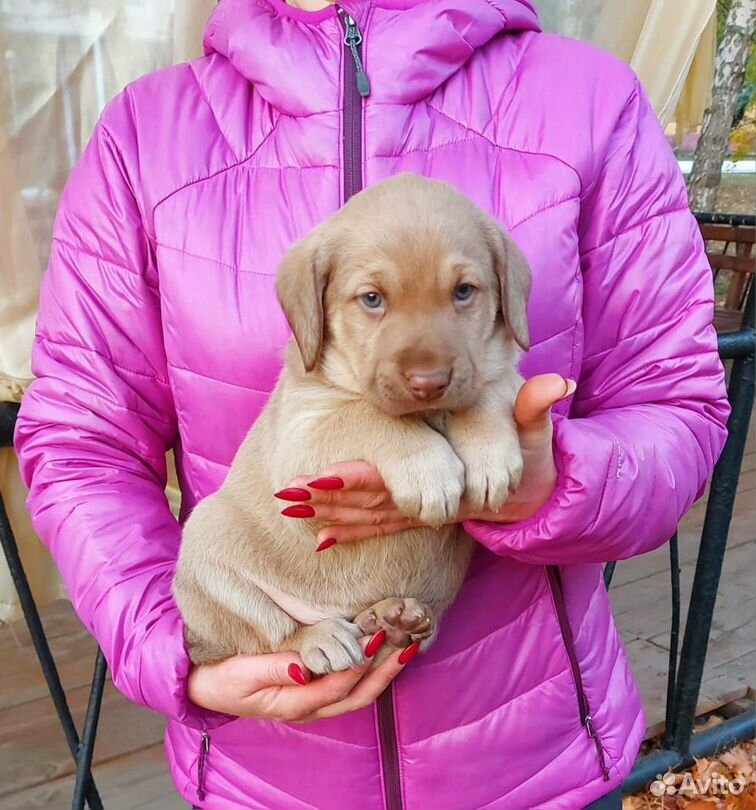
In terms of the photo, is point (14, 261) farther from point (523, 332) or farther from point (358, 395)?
point (523, 332)

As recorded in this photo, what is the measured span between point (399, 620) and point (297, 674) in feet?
0.67

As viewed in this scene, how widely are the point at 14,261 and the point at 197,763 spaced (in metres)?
1.47

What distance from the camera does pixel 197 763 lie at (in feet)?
6.61

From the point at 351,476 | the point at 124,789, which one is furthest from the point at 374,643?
the point at 124,789

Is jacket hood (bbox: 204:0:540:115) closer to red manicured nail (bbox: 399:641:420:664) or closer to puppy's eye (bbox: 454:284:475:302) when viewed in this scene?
puppy's eye (bbox: 454:284:475:302)

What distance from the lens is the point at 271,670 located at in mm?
1661

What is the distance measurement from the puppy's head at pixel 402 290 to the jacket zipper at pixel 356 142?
0.50 ft

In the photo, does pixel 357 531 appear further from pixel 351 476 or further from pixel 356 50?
pixel 356 50

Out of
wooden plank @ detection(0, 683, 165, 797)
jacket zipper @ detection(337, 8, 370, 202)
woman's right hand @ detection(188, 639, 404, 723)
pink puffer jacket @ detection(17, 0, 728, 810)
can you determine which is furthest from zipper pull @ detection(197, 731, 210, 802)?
wooden plank @ detection(0, 683, 165, 797)

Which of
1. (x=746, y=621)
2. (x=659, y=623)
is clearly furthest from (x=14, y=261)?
(x=746, y=621)

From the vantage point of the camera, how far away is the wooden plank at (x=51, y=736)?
128 inches

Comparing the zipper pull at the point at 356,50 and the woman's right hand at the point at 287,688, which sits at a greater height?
the zipper pull at the point at 356,50

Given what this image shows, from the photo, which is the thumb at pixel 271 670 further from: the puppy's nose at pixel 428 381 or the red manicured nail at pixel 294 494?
the puppy's nose at pixel 428 381

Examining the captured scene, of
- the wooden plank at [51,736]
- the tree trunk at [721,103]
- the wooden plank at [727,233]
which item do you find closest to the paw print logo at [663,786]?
the wooden plank at [51,736]
